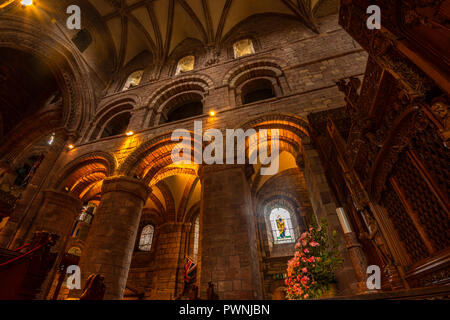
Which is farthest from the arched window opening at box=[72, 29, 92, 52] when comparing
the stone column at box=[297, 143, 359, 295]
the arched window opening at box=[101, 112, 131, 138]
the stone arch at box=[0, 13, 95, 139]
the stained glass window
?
the stained glass window

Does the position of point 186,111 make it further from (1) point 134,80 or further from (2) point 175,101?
(1) point 134,80

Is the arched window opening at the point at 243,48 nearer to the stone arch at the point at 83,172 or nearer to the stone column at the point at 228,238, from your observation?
the stone column at the point at 228,238

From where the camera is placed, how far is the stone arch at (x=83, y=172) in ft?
25.9

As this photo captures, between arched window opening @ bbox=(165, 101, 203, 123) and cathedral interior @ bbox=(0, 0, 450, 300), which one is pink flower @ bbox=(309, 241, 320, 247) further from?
arched window opening @ bbox=(165, 101, 203, 123)

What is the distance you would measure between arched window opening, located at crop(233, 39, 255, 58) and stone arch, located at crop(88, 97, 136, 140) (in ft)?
19.4

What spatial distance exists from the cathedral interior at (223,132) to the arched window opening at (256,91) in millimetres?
65

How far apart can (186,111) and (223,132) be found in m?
4.59

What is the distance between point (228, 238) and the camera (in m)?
4.76

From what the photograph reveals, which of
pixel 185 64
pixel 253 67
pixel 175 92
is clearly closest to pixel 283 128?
pixel 253 67

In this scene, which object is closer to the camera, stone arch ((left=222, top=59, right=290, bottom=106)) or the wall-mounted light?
the wall-mounted light

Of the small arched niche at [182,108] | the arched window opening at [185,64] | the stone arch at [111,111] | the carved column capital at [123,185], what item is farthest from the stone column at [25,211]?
the arched window opening at [185,64]

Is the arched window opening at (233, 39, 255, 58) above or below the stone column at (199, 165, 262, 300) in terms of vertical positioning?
above

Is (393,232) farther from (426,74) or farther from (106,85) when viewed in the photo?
(106,85)

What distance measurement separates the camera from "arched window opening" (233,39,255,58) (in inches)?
416
